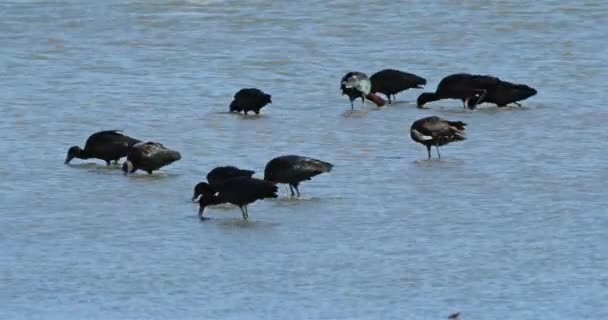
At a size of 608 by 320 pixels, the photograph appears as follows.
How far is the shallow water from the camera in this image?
12688 millimetres

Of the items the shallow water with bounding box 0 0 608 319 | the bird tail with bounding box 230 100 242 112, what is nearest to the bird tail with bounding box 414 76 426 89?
the shallow water with bounding box 0 0 608 319

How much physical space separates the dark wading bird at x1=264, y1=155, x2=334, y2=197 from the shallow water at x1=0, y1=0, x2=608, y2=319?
23 centimetres

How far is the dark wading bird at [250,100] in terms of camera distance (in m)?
20.2

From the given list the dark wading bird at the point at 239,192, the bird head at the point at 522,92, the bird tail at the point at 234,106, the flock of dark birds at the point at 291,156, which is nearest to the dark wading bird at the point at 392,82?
the flock of dark birds at the point at 291,156

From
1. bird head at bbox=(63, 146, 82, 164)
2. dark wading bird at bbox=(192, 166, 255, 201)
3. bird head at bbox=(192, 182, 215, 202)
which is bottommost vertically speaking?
bird head at bbox=(63, 146, 82, 164)

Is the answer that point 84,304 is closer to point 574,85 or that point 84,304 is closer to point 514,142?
point 514,142

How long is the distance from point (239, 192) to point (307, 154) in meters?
3.01

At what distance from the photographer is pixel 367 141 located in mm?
18797

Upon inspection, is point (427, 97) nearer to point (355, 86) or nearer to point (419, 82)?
point (419, 82)

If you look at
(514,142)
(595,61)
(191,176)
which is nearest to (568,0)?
(595,61)

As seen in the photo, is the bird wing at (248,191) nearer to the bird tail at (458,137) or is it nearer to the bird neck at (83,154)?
the bird neck at (83,154)

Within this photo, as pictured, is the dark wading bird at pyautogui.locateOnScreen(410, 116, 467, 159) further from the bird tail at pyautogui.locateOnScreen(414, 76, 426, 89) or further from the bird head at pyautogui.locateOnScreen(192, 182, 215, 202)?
the bird tail at pyautogui.locateOnScreen(414, 76, 426, 89)

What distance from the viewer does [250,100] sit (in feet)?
66.4

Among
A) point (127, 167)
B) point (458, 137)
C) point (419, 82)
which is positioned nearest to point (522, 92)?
point (419, 82)
